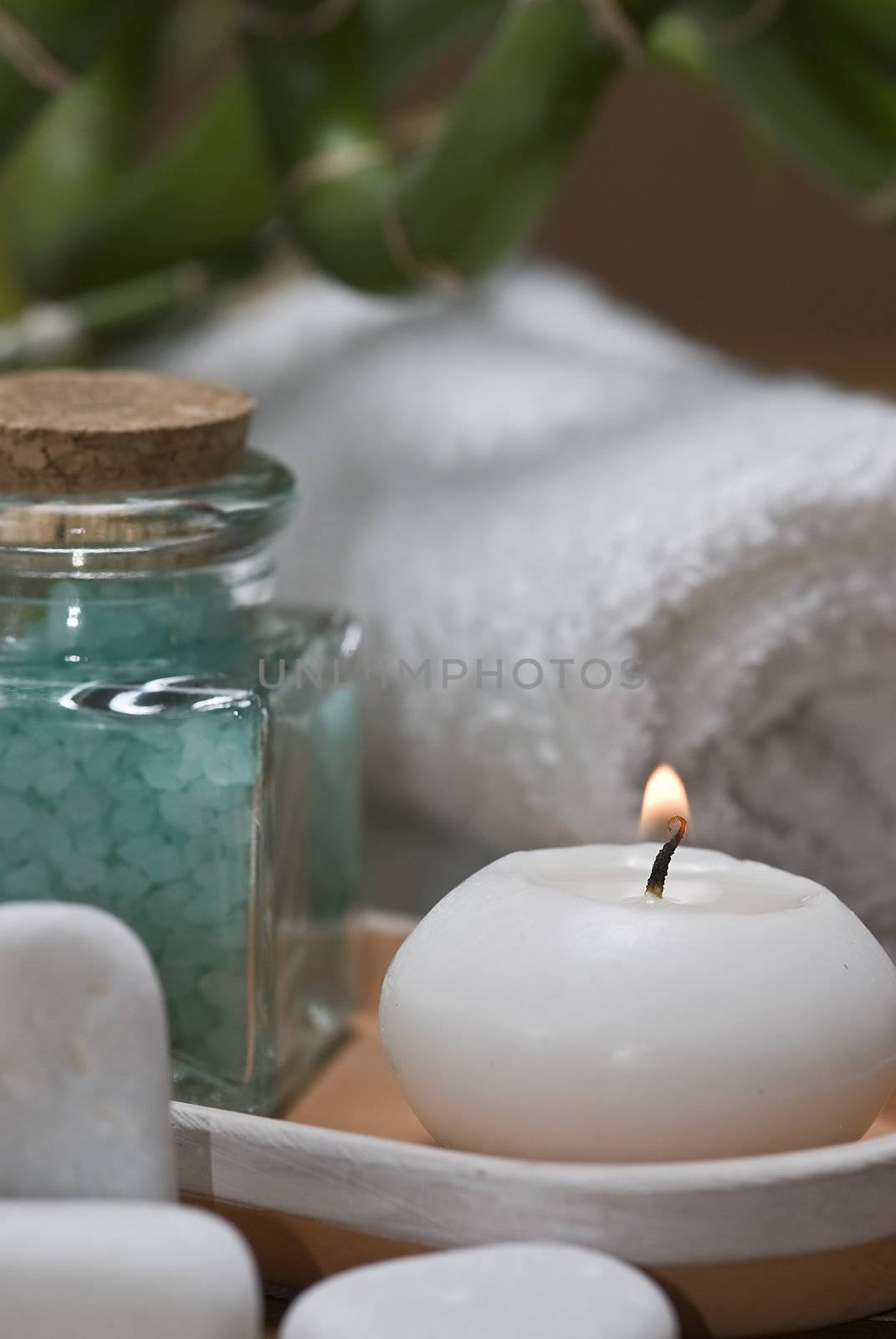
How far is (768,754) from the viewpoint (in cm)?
35

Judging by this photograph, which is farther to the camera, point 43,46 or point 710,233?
point 710,233

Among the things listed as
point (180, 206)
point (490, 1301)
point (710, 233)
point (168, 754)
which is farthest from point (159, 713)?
point (710, 233)

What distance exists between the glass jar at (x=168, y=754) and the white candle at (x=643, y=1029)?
0.16ft

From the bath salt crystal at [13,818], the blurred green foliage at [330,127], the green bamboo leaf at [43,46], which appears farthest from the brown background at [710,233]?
the bath salt crystal at [13,818]

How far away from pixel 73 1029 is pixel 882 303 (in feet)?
2.12

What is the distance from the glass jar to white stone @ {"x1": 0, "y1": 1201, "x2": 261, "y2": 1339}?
0.08m

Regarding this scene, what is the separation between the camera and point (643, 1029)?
23 cm

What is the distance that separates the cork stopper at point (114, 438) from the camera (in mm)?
278

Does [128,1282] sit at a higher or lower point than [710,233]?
lower

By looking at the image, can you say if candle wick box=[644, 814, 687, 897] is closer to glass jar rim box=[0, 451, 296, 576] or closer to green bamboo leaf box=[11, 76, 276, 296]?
glass jar rim box=[0, 451, 296, 576]

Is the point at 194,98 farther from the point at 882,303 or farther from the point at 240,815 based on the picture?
the point at 240,815

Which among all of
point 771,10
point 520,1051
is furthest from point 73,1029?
point 771,10

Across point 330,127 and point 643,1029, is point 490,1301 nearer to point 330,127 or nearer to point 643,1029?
point 643,1029

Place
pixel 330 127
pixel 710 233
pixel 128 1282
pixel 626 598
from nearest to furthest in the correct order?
pixel 128 1282
pixel 626 598
pixel 330 127
pixel 710 233
